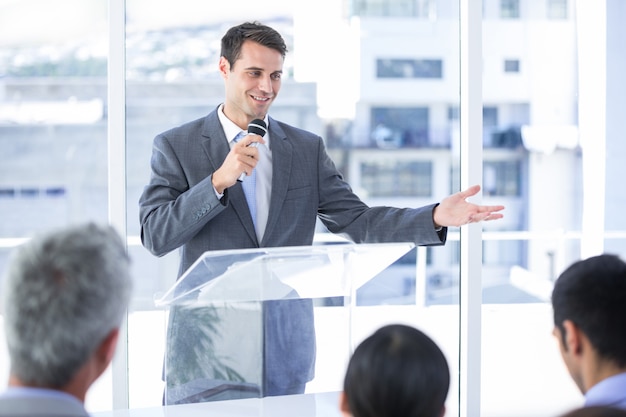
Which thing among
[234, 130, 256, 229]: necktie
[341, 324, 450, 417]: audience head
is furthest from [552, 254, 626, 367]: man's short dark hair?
[234, 130, 256, 229]: necktie

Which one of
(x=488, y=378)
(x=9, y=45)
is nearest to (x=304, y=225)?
(x=488, y=378)

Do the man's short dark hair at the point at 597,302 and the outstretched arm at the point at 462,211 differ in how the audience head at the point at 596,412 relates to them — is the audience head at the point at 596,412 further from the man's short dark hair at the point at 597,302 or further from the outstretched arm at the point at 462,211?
the outstretched arm at the point at 462,211

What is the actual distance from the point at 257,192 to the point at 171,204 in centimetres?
32

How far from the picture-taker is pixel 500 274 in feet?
55.9

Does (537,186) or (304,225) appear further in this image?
(537,186)

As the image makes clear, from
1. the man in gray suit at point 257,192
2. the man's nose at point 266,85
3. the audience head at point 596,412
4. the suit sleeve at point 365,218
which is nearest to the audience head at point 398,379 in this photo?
the audience head at point 596,412

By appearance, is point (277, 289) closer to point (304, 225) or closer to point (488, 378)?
point (304, 225)

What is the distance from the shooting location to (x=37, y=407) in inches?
41.0

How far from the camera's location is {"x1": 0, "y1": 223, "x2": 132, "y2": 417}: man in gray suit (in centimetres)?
106

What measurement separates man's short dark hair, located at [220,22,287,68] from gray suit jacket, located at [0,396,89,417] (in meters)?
1.61

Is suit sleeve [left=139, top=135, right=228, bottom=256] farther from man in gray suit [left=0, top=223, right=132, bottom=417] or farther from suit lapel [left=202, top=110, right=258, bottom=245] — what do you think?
man in gray suit [left=0, top=223, right=132, bottom=417]

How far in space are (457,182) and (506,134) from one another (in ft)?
50.5

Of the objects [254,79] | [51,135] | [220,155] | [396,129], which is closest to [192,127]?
[220,155]

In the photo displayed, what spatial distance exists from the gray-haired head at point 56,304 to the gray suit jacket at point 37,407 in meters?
0.04
